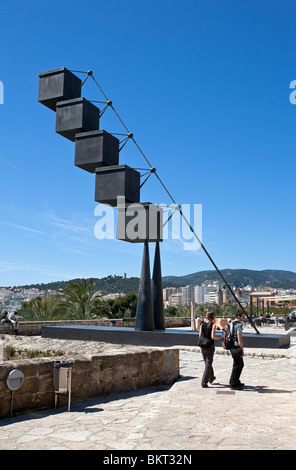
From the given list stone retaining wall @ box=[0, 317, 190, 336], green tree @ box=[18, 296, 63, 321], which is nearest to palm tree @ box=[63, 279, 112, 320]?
green tree @ box=[18, 296, 63, 321]

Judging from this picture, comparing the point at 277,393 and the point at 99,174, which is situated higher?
the point at 99,174

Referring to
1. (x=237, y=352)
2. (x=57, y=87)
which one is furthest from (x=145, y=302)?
(x=57, y=87)

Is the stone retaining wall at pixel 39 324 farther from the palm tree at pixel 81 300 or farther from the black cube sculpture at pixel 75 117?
the black cube sculpture at pixel 75 117

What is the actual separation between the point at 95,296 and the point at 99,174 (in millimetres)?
12575

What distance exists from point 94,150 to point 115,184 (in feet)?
4.83

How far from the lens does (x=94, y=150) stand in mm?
15078

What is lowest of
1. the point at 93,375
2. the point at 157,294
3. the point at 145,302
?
the point at 93,375

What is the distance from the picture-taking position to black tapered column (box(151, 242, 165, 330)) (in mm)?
15977

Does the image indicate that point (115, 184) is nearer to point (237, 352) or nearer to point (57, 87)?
point (57, 87)

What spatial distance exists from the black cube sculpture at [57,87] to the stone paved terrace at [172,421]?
12.0m

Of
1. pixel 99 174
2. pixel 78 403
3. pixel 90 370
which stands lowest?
pixel 78 403
